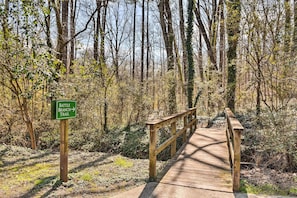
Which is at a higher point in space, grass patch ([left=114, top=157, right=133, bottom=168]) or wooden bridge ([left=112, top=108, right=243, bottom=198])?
wooden bridge ([left=112, top=108, right=243, bottom=198])

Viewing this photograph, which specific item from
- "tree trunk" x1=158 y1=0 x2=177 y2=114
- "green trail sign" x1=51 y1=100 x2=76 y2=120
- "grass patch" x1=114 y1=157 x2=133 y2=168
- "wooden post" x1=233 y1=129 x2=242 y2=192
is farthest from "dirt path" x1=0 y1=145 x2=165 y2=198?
"tree trunk" x1=158 y1=0 x2=177 y2=114

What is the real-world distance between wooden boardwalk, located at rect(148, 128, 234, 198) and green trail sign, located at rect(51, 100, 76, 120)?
1.74 m

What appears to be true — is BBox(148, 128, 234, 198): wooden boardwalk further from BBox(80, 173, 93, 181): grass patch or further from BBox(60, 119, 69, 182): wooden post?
BBox(60, 119, 69, 182): wooden post

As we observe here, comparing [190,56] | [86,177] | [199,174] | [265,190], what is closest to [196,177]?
[199,174]

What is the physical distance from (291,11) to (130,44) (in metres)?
14.4

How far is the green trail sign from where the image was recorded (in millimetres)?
3756

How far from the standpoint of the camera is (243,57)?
6609 mm

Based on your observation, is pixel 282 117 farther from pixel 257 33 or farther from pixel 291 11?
pixel 291 11

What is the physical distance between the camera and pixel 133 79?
10.3 metres

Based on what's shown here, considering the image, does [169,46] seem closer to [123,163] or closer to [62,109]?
[123,163]

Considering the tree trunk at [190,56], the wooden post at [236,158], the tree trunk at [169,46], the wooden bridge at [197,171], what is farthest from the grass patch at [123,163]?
the tree trunk at [190,56]

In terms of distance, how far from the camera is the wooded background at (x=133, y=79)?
5270 mm

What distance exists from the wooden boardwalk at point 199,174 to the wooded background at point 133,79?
114 centimetres

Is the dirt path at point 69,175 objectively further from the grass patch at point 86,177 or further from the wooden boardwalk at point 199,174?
the wooden boardwalk at point 199,174
